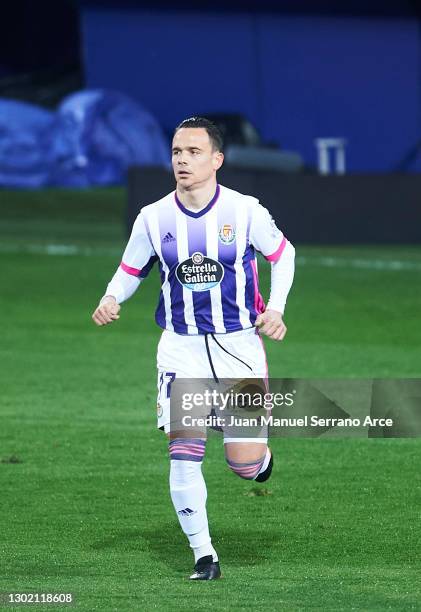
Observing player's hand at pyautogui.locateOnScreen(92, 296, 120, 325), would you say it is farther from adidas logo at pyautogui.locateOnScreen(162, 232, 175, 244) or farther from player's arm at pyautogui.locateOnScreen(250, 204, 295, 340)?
player's arm at pyautogui.locateOnScreen(250, 204, 295, 340)

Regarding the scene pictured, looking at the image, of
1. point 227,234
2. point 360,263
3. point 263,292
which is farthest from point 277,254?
point 360,263

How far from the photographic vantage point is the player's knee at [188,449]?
6465mm

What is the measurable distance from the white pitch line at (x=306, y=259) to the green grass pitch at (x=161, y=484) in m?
2.60

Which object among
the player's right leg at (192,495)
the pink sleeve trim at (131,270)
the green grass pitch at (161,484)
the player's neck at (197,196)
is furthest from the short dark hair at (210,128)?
the green grass pitch at (161,484)

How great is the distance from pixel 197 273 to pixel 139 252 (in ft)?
1.03

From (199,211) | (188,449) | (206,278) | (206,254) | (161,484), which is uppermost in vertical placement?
(199,211)

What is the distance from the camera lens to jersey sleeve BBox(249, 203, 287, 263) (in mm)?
6758

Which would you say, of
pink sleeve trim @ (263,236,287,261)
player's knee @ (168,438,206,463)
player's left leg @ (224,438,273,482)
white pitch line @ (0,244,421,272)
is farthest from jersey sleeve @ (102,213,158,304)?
white pitch line @ (0,244,421,272)

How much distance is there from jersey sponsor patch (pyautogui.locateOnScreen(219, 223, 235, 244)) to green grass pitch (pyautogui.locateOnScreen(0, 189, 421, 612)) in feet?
4.83

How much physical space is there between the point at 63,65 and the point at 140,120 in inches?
245

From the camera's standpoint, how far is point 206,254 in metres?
6.65

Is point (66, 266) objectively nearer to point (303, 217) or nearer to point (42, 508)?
point (303, 217)

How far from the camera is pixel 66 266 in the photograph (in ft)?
A: 63.6

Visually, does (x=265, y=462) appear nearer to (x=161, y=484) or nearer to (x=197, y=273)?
(x=197, y=273)
